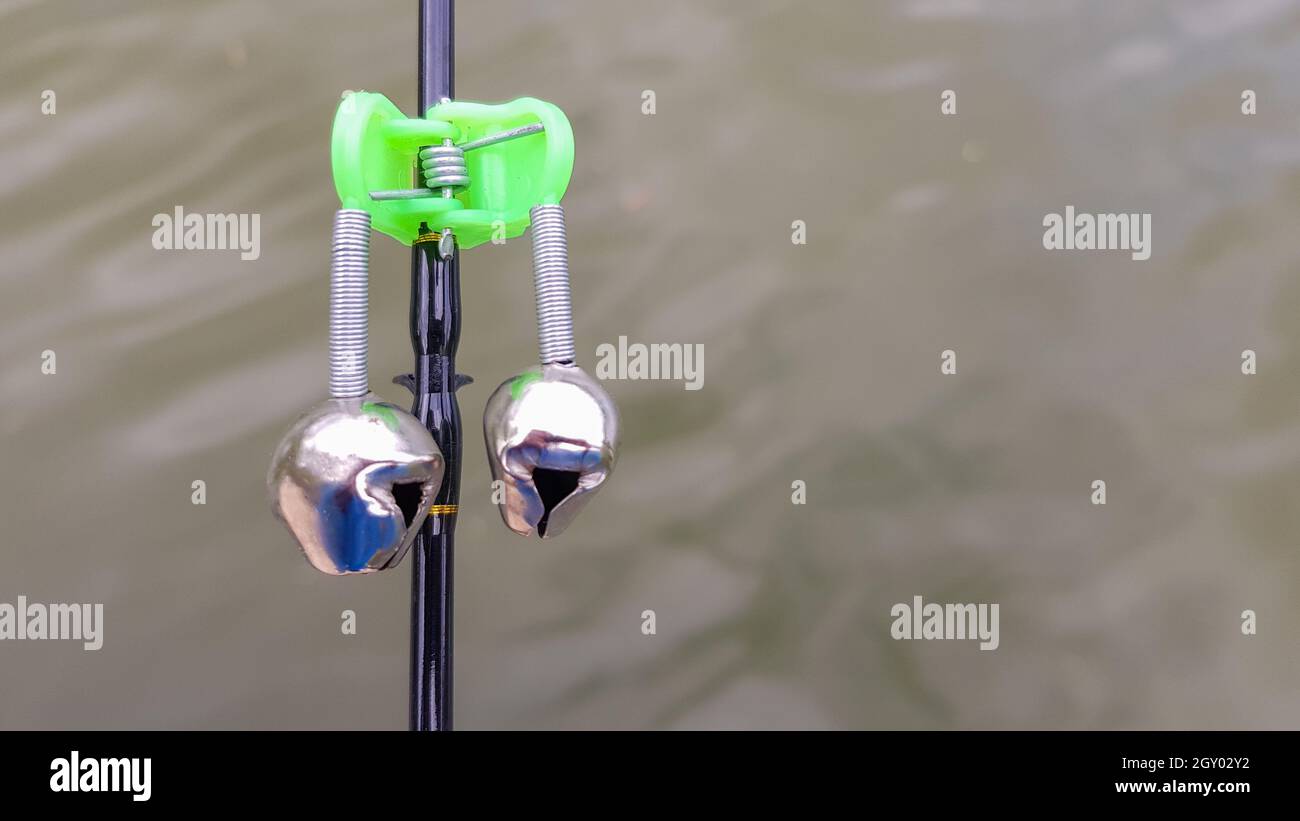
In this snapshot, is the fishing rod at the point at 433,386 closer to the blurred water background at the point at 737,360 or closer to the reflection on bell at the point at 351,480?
the reflection on bell at the point at 351,480

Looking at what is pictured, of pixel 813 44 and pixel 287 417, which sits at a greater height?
pixel 813 44

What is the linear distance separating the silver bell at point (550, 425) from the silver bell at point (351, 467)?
0.05m

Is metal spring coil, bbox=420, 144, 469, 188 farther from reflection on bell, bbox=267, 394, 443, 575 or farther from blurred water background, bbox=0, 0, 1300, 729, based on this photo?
blurred water background, bbox=0, 0, 1300, 729

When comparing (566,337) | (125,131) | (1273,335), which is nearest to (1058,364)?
(1273,335)

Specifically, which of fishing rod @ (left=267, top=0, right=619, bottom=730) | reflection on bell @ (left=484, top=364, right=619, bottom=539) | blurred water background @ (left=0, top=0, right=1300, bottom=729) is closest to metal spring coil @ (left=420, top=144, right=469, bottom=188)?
fishing rod @ (left=267, top=0, right=619, bottom=730)

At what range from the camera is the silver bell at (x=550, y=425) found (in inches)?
23.4

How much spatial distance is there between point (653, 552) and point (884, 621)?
34cm

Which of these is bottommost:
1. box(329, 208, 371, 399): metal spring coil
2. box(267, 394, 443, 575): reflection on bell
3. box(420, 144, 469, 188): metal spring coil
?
box(267, 394, 443, 575): reflection on bell

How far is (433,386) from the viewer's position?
0.66 metres

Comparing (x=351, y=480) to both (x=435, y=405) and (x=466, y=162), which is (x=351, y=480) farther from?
(x=466, y=162)

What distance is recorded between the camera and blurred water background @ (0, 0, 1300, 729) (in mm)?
1229

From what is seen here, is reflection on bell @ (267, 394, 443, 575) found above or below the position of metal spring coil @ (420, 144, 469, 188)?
below

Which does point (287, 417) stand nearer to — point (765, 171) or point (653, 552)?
point (653, 552)

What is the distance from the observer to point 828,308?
1.30 m
